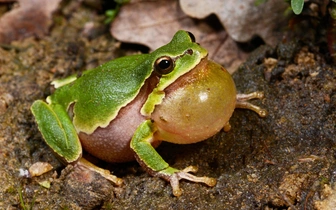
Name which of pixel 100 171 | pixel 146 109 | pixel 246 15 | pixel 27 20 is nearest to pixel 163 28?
pixel 246 15

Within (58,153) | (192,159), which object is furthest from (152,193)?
(58,153)

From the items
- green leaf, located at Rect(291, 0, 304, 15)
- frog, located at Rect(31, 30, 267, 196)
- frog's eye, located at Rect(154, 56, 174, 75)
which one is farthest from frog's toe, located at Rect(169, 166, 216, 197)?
green leaf, located at Rect(291, 0, 304, 15)

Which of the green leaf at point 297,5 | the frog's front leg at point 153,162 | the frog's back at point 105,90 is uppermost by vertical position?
the green leaf at point 297,5

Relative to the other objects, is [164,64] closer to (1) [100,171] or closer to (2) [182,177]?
(2) [182,177]

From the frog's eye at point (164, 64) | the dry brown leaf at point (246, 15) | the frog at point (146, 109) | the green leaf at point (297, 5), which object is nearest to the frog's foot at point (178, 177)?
the frog at point (146, 109)

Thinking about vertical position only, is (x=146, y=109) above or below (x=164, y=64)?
below

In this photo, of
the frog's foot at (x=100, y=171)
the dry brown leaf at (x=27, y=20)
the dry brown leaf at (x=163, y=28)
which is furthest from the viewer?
the dry brown leaf at (x=27, y=20)

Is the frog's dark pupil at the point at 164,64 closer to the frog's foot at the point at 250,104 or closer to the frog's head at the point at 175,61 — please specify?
the frog's head at the point at 175,61
